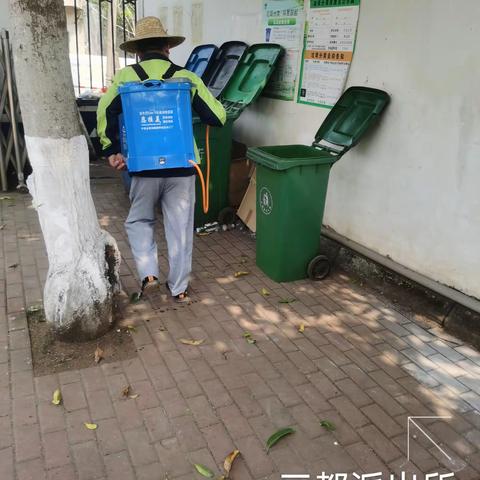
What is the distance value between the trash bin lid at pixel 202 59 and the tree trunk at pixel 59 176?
139 inches

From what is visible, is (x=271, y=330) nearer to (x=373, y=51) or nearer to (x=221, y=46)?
(x=373, y=51)

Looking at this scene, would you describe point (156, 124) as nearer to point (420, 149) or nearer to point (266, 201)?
point (266, 201)

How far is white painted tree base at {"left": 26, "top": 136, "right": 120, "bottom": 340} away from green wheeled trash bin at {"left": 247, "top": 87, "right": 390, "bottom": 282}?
1.56 metres

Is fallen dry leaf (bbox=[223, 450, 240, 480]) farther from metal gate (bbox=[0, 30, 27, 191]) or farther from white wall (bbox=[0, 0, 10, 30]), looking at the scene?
white wall (bbox=[0, 0, 10, 30])

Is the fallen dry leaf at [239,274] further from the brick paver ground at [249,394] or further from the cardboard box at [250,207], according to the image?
the cardboard box at [250,207]

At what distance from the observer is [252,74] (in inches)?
227

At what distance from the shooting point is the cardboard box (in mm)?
5477

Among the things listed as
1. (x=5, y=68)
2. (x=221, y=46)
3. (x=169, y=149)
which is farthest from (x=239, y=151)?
(x=5, y=68)

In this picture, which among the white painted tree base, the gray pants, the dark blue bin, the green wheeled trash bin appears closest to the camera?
the white painted tree base

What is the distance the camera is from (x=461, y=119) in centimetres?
358

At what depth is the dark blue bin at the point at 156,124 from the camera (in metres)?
3.29

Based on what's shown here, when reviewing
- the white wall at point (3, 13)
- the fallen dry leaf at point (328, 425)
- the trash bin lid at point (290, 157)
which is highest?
the white wall at point (3, 13)

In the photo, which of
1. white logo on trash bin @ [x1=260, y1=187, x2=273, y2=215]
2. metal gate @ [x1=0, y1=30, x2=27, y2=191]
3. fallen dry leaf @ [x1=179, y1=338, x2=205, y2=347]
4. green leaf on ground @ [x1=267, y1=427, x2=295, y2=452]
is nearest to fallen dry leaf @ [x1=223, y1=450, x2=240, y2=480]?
green leaf on ground @ [x1=267, y1=427, x2=295, y2=452]

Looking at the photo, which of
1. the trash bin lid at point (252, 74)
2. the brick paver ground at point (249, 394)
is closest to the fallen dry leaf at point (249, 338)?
the brick paver ground at point (249, 394)
